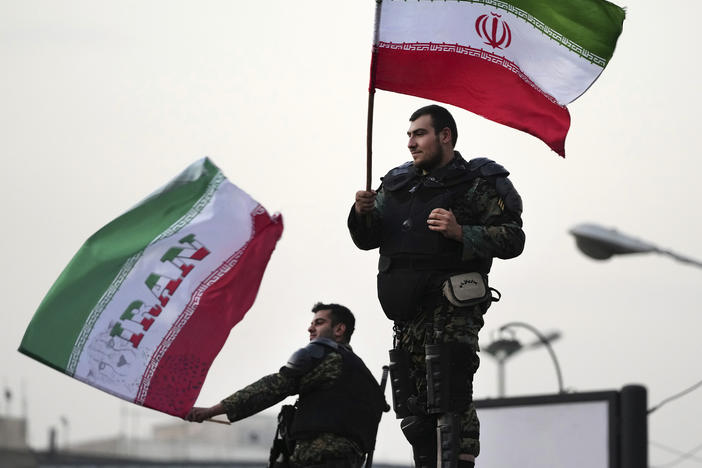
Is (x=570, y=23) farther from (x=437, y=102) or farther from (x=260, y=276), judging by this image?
(x=260, y=276)

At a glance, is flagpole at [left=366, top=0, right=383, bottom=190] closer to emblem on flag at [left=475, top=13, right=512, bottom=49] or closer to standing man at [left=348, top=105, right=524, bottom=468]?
standing man at [left=348, top=105, right=524, bottom=468]

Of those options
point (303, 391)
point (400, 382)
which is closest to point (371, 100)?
point (400, 382)

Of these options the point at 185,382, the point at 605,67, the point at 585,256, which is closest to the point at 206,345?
the point at 185,382

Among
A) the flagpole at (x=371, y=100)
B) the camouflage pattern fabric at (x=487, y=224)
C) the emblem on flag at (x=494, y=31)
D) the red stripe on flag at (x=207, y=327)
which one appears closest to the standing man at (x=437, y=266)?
the camouflage pattern fabric at (x=487, y=224)

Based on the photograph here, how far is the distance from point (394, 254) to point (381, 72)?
1.16 meters

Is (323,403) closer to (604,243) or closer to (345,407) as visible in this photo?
(345,407)

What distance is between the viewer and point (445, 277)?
8766 millimetres

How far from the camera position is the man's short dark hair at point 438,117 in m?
8.86

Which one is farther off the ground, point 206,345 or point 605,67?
point 605,67

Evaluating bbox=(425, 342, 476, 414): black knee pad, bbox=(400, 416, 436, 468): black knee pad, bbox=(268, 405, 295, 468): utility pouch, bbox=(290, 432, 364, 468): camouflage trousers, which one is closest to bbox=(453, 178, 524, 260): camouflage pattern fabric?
bbox=(425, 342, 476, 414): black knee pad

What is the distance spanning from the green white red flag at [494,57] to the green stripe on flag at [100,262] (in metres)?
2.76

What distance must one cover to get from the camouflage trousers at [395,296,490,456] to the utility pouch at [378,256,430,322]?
8 centimetres

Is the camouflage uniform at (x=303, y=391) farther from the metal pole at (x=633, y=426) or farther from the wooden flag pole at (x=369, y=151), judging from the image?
the metal pole at (x=633, y=426)

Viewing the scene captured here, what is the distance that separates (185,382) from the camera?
10.6 metres
